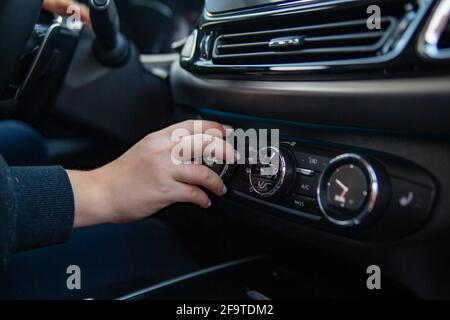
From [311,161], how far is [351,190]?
0.08 meters

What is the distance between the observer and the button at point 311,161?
0.58m

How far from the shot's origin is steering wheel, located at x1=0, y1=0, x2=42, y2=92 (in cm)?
66

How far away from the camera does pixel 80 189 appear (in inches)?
27.0

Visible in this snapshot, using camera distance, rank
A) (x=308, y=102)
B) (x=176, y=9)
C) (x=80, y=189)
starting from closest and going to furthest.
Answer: (x=308, y=102)
(x=80, y=189)
(x=176, y=9)

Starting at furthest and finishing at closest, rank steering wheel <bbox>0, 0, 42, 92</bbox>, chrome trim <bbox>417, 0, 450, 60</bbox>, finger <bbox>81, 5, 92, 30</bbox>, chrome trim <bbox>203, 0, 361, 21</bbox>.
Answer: finger <bbox>81, 5, 92, 30</bbox>
steering wheel <bbox>0, 0, 42, 92</bbox>
chrome trim <bbox>203, 0, 361, 21</bbox>
chrome trim <bbox>417, 0, 450, 60</bbox>

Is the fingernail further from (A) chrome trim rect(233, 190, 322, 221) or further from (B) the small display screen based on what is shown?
(B) the small display screen

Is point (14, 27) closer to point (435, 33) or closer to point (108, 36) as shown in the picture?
point (108, 36)

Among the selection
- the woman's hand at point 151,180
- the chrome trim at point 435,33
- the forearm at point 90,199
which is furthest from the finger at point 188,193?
the chrome trim at point 435,33

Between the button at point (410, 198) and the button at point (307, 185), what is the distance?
10 centimetres

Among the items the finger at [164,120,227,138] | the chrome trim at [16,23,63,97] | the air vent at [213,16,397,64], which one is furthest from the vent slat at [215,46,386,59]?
the chrome trim at [16,23,63,97]

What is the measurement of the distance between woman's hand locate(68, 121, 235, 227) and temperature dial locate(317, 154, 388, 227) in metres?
0.15

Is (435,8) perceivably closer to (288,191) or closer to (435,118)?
(435,118)

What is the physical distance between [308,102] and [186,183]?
205mm

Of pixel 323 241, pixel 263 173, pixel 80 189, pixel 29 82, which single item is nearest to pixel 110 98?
pixel 29 82
